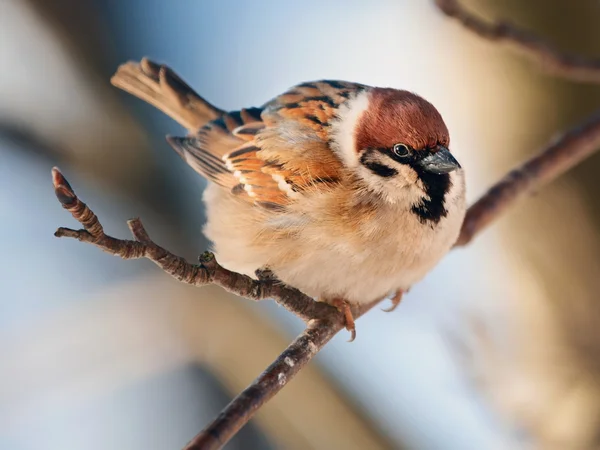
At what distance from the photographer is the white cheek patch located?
236cm

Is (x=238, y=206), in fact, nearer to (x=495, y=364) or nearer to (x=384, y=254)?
(x=384, y=254)

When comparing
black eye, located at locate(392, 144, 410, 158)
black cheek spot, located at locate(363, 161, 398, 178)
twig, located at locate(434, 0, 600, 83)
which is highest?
twig, located at locate(434, 0, 600, 83)

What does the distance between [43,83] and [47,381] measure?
1435 millimetres

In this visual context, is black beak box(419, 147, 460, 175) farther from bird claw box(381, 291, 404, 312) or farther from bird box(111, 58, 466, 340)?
bird claw box(381, 291, 404, 312)

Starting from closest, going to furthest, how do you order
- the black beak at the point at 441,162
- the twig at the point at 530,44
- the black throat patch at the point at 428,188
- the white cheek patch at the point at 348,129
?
the black beak at the point at 441,162 < the black throat patch at the point at 428,188 < the white cheek patch at the point at 348,129 < the twig at the point at 530,44

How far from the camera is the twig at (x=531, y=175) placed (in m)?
2.72

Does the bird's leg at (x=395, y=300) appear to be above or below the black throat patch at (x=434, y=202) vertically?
below

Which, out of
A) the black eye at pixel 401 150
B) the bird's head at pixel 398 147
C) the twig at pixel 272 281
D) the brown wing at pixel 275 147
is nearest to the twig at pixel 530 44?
the twig at pixel 272 281

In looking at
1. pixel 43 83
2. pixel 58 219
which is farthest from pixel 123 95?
pixel 58 219

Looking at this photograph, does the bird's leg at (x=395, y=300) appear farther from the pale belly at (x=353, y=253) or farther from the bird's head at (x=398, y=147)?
the bird's head at (x=398, y=147)

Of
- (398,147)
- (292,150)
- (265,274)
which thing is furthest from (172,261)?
(292,150)

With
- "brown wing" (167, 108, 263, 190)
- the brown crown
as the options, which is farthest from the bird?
"brown wing" (167, 108, 263, 190)

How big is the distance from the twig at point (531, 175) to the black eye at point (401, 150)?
61 cm

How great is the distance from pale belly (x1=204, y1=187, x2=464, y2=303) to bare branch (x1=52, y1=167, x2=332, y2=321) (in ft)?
0.47
